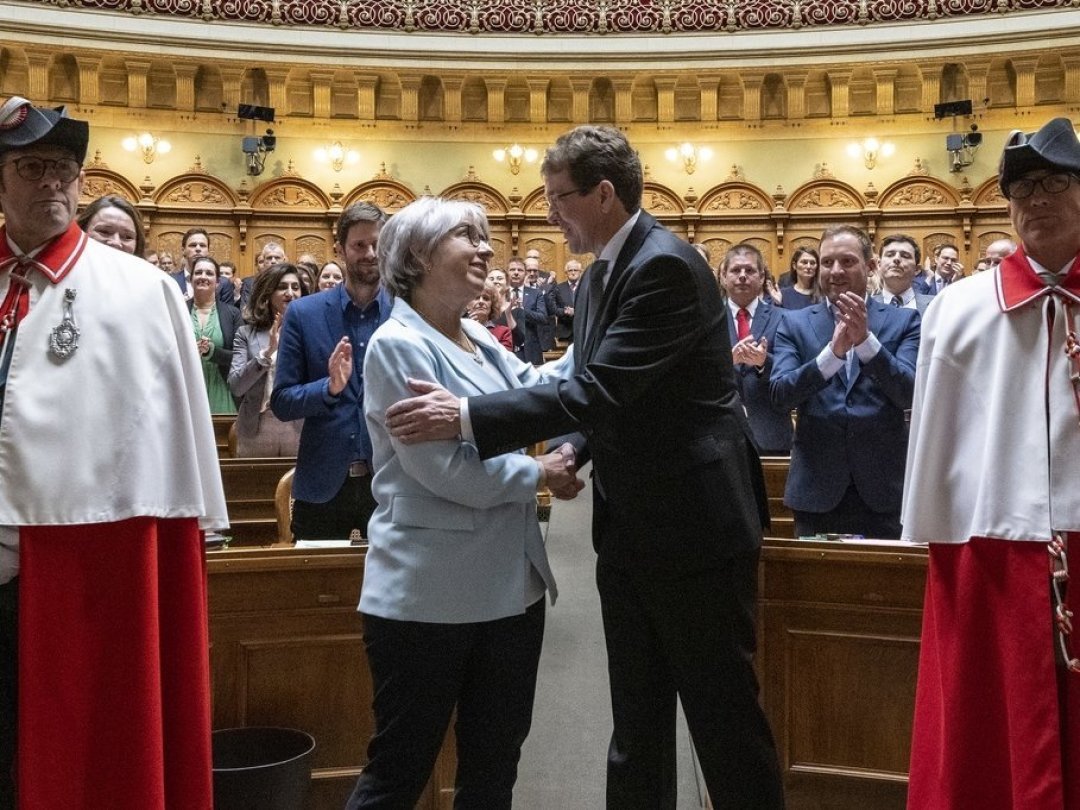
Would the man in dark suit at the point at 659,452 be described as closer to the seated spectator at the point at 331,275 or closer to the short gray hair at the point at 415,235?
the short gray hair at the point at 415,235

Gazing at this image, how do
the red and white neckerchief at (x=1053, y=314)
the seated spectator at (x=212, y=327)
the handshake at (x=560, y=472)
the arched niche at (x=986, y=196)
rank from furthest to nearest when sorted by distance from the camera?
the arched niche at (x=986, y=196) → the seated spectator at (x=212, y=327) → the handshake at (x=560, y=472) → the red and white neckerchief at (x=1053, y=314)

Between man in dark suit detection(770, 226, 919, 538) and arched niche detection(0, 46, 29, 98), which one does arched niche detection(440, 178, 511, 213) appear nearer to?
arched niche detection(0, 46, 29, 98)

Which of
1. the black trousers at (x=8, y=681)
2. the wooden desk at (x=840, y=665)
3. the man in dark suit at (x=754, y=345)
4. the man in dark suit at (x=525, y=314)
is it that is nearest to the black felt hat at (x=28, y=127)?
the black trousers at (x=8, y=681)

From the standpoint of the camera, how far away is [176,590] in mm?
1819

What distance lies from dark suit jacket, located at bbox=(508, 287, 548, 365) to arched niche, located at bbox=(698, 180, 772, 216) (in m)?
3.72

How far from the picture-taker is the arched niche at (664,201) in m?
12.5

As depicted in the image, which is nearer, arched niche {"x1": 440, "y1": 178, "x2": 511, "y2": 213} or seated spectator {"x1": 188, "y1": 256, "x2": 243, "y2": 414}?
seated spectator {"x1": 188, "y1": 256, "x2": 243, "y2": 414}

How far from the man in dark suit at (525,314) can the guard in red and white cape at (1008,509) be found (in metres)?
5.33

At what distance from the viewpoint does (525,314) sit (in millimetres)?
8375

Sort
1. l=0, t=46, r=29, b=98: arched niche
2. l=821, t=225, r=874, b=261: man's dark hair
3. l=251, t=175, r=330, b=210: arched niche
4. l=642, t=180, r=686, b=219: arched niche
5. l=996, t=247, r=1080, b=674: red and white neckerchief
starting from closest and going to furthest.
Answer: l=996, t=247, r=1080, b=674: red and white neckerchief, l=821, t=225, r=874, b=261: man's dark hair, l=0, t=46, r=29, b=98: arched niche, l=251, t=175, r=330, b=210: arched niche, l=642, t=180, r=686, b=219: arched niche

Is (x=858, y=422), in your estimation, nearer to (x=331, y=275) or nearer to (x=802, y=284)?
(x=331, y=275)

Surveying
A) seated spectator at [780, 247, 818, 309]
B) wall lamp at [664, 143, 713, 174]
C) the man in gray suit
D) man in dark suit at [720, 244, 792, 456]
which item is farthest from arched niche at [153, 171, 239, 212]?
the man in gray suit

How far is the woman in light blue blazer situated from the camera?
1.90 meters

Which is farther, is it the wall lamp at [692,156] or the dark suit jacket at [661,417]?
the wall lamp at [692,156]
